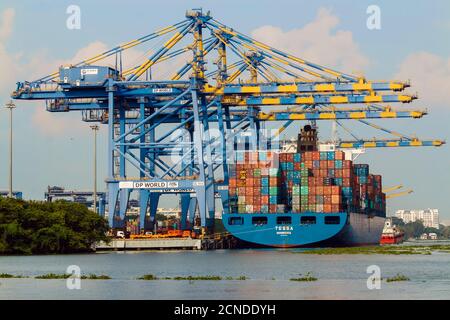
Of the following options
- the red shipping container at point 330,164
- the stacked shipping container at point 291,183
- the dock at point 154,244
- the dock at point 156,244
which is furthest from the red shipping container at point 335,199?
the dock at point 156,244

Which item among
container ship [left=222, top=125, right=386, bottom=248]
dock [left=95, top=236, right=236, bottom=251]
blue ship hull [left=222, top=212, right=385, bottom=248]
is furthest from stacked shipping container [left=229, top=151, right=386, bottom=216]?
dock [left=95, top=236, right=236, bottom=251]

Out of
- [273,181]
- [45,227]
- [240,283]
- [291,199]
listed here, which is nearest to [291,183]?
[291,199]

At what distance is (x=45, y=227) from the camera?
9525 centimetres

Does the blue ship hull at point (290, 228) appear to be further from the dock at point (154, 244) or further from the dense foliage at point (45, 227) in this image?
the dense foliage at point (45, 227)

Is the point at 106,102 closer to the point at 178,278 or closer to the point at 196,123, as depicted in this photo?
the point at 196,123

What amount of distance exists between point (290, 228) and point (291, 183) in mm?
4988

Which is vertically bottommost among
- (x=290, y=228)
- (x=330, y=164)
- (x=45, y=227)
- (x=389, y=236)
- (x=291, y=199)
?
(x=389, y=236)

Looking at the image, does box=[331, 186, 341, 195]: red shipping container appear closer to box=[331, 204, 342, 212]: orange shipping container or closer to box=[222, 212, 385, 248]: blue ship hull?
box=[331, 204, 342, 212]: orange shipping container

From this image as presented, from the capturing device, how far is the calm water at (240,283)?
44125 millimetres

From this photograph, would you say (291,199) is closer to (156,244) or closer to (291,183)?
(291,183)

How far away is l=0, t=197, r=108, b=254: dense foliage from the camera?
91.9 meters

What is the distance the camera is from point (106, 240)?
10500 cm

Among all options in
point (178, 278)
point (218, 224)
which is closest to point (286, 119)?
point (218, 224)

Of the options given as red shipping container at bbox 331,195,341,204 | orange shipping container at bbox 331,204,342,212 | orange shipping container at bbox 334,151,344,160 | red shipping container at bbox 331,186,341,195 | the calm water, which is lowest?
the calm water
